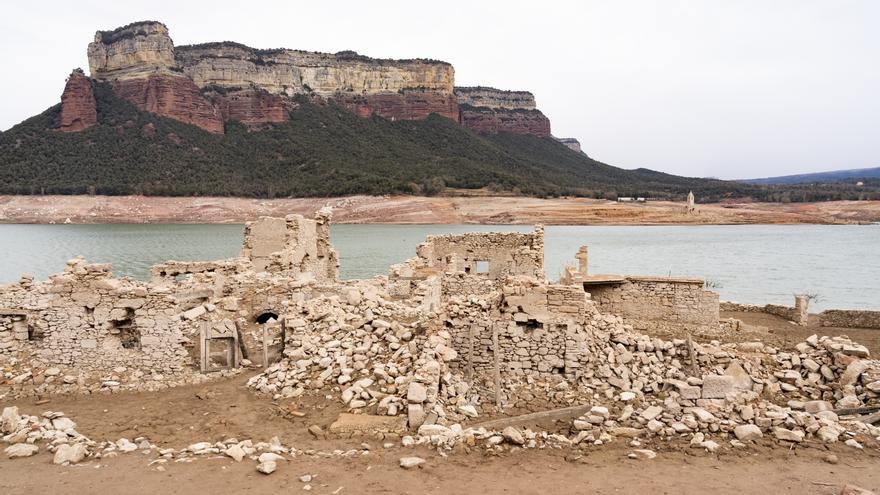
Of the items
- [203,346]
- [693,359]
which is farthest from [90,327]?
[693,359]

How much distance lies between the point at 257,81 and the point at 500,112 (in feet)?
258

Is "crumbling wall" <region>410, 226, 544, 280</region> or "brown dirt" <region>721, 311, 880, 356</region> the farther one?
"crumbling wall" <region>410, 226, 544, 280</region>

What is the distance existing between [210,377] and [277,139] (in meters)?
105

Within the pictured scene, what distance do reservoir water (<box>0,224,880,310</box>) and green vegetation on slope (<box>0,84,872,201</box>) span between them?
709 cm

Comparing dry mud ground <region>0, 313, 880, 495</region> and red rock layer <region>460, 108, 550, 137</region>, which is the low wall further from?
red rock layer <region>460, 108, 550, 137</region>

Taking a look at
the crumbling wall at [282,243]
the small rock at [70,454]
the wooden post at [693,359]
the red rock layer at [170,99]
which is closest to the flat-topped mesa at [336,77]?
the red rock layer at [170,99]

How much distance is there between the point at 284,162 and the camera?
9931cm

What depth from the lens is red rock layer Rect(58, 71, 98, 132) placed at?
3833 inches

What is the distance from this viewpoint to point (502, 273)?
61.5 feet

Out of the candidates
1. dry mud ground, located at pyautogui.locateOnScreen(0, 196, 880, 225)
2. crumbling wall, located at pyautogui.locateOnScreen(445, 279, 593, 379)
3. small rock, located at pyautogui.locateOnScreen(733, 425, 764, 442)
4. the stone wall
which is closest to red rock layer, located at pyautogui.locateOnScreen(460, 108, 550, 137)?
dry mud ground, located at pyautogui.locateOnScreen(0, 196, 880, 225)

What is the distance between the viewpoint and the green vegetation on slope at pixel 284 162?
281 ft

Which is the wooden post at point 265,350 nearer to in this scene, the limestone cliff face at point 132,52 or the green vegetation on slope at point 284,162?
the green vegetation on slope at point 284,162

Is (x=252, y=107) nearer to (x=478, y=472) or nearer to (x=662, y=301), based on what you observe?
(x=662, y=301)

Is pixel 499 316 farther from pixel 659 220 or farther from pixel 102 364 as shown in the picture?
pixel 659 220
